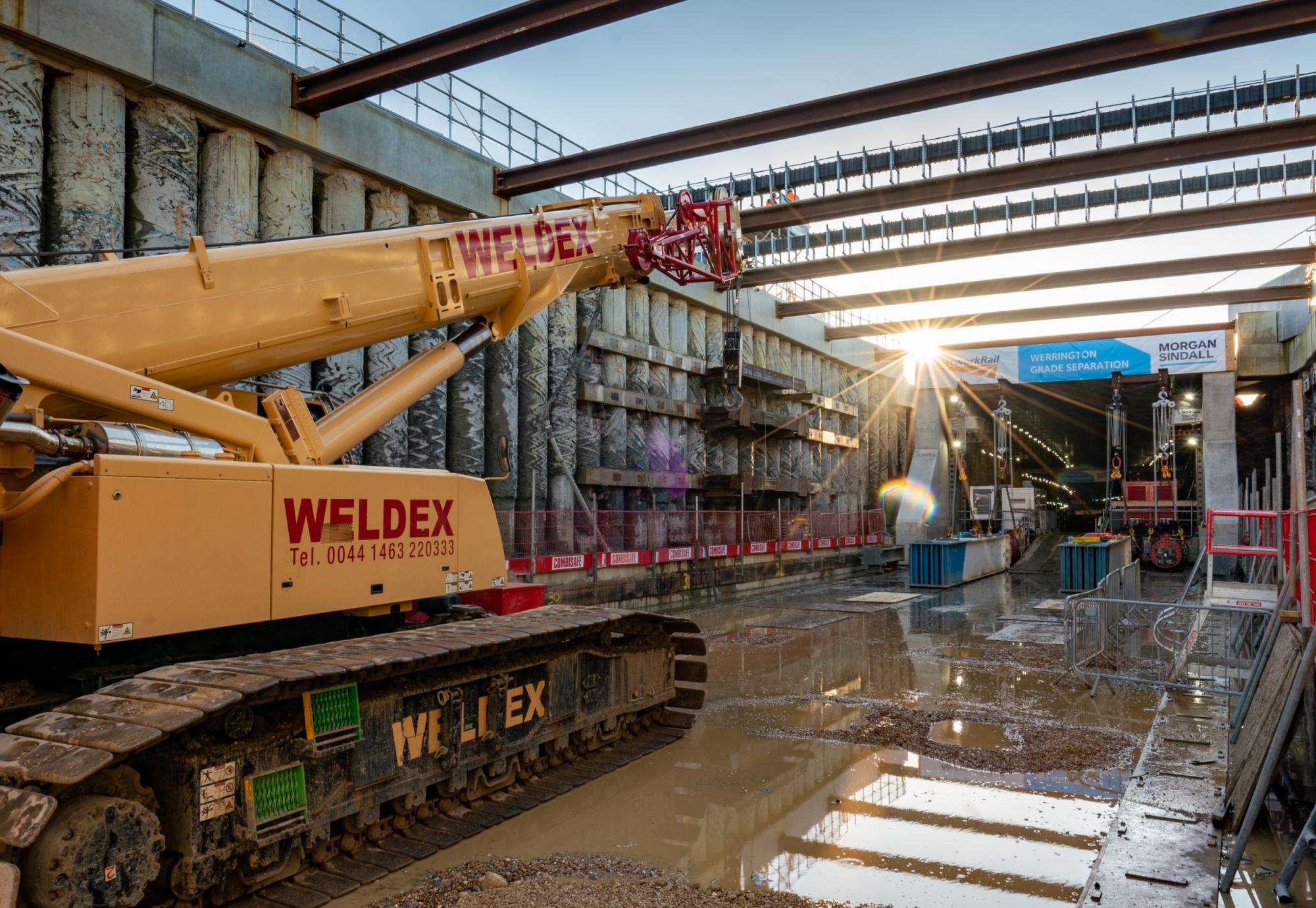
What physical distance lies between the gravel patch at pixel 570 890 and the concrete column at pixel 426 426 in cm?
1030

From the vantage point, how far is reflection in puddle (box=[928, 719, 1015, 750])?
8.72 metres

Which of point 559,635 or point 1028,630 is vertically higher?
point 559,635

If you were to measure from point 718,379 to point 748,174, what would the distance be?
243 inches

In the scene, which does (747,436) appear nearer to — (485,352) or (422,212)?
(485,352)

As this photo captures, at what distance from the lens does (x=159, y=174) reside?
1165cm

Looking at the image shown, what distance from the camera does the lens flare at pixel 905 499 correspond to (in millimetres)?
37031

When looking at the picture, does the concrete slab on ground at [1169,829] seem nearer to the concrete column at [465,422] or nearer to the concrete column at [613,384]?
the concrete column at [465,422]

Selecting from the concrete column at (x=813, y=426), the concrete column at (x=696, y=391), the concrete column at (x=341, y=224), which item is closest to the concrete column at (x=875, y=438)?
the concrete column at (x=813, y=426)

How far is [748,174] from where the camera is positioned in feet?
70.5

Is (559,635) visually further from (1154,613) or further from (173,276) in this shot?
(1154,613)

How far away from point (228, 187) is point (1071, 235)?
1720 cm

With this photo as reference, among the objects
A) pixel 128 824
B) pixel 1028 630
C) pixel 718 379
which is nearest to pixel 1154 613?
pixel 1028 630

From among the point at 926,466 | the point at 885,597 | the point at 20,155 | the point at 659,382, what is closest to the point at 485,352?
the point at 659,382

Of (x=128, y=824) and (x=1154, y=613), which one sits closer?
(x=128, y=824)
